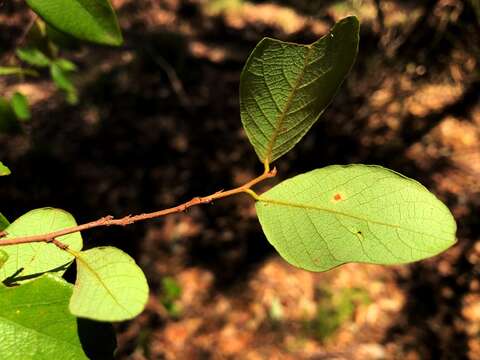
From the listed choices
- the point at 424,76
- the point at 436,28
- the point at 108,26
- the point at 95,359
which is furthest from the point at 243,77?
the point at 424,76

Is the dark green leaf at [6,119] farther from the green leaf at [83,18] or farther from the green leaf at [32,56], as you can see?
the green leaf at [83,18]

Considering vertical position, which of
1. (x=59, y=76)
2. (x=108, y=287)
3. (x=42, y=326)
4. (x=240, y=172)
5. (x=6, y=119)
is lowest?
(x=240, y=172)

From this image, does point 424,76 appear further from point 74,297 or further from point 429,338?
point 74,297

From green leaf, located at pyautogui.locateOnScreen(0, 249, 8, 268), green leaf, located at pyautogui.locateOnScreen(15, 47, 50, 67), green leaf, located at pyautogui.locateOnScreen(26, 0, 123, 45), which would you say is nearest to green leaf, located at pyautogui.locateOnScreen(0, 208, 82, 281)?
green leaf, located at pyautogui.locateOnScreen(0, 249, 8, 268)

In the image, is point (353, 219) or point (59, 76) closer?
point (353, 219)

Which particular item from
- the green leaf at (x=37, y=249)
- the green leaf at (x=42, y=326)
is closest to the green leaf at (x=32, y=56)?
the green leaf at (x=37, y=249)

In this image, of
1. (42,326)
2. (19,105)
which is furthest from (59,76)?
(42,326)

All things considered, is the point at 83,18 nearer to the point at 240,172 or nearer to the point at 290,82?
the point at 290,82
